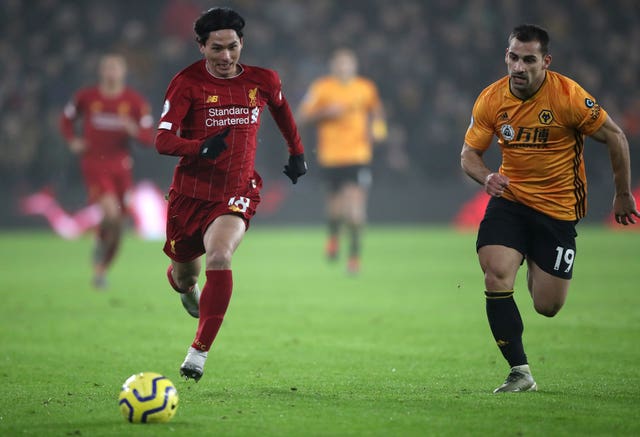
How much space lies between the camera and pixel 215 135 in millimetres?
6148

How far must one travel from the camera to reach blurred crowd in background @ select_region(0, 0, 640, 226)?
21.1 m

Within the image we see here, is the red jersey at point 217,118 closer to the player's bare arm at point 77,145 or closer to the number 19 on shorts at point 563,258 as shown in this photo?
the number 19 on shorts at point 563,258

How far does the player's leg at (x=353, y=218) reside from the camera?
13625mm

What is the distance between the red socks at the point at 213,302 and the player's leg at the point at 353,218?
766cm

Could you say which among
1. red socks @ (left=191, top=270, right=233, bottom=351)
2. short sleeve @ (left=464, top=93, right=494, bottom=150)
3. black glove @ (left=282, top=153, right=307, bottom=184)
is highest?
short sleeve @ (left=464, top=93, right=494, bottom=150)

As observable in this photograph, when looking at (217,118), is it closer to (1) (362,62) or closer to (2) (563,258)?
(2) (563,258)

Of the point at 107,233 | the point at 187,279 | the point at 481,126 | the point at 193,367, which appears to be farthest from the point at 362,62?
the point at 193,367

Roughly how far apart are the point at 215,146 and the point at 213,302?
0.88 metres

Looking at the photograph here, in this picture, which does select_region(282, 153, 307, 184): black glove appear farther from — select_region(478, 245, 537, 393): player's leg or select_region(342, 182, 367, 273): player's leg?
select_region(342, 182, 367, 273): player's leg

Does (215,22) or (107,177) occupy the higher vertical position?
(215,22)

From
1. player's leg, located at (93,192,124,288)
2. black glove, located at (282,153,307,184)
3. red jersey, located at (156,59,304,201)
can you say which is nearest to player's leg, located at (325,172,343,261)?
player's leg, located at (93,192,124,288)

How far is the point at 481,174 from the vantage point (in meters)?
5.86

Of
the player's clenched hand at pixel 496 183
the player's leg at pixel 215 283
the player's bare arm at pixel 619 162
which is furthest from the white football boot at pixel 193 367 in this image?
the player's bare arm at pixel 619 162

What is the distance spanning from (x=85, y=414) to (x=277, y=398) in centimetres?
103
